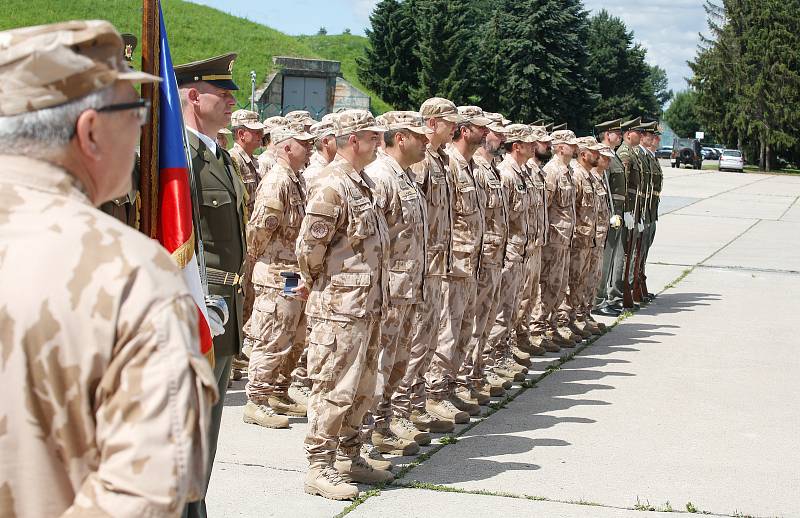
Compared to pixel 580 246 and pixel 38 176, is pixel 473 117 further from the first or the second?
pixel 38 176

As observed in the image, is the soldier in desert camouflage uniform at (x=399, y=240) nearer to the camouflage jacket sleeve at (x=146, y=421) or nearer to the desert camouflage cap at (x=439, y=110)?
the desert camouflage cap at (x=439, y=110)

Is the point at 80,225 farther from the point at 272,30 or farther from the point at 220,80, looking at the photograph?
the point at 272,30

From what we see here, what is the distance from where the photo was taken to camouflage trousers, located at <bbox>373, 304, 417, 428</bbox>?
6.60 metres

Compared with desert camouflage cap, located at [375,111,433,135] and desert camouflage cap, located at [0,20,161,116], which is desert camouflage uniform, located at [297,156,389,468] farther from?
desert camouflage cap, located at [0,20,161,116]

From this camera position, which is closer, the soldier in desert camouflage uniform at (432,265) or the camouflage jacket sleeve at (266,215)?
the soldier in desert camouflage uniform at (432,265)

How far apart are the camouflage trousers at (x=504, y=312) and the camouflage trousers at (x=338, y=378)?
333 centimetres

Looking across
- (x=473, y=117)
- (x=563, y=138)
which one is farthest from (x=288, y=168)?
(x=563, y=138)

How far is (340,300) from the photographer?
5.98 m

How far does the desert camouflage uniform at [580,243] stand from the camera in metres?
11.8

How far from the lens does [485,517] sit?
588 centimetres

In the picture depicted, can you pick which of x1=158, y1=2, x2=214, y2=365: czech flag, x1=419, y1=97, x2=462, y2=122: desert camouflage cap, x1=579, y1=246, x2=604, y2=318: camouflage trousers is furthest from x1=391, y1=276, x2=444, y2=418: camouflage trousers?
x1=579, y1=246, x2=604, y2=318: camouflage trousers

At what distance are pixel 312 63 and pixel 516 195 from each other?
2524cm

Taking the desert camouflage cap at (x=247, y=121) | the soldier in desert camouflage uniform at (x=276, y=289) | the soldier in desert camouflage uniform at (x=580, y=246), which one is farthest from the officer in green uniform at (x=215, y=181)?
the soldier in desert camouflage uniform at (x=580, y=246)

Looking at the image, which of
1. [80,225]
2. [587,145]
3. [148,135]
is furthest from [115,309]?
[587,145]
